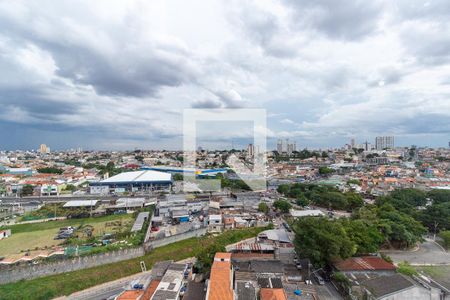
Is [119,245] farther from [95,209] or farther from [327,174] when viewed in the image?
[327,174]

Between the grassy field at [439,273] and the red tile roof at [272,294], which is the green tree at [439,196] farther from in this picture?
the red tile roof at [272,294]

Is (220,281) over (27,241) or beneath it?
over

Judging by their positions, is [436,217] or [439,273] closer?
[439,273]

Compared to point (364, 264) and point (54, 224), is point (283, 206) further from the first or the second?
point (54, 224)

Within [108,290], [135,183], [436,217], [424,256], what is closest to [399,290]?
[424,256]

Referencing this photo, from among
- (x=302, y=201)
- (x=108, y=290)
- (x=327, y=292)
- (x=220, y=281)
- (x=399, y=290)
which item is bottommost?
(x=108, y=290)

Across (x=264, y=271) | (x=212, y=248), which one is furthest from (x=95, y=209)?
(x=264, y=271)
